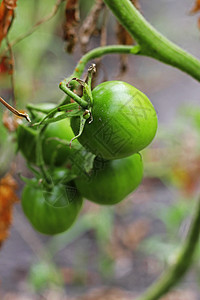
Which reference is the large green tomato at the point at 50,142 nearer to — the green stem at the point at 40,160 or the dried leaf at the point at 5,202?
the green stem at the point at 40,160

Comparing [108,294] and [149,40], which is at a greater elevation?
[149,40]

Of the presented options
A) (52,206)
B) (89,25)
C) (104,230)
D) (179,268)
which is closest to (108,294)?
(104,230)

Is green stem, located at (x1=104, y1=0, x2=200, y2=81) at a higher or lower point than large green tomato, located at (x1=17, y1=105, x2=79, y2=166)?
higher

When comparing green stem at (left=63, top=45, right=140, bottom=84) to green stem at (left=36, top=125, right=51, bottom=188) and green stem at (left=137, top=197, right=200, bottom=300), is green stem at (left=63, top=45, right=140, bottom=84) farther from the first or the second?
green stem at (left=137, top=197, right=200, bottom=300)

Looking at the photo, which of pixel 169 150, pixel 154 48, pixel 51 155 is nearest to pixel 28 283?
pixel 169 150

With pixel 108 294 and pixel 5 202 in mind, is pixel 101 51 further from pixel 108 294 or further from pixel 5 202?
pixel 108 294

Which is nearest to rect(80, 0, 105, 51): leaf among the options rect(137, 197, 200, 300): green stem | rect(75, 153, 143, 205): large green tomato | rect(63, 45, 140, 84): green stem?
rect(63, 45, 140, 84): green stem
